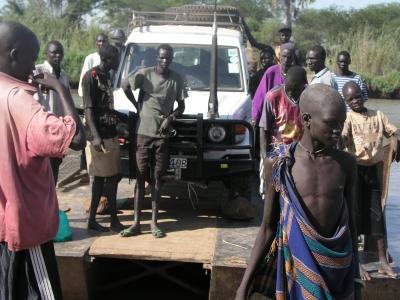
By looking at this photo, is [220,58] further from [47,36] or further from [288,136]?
[47,36]

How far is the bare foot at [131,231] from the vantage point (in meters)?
5.33

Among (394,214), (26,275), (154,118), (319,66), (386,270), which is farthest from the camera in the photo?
(394,214)

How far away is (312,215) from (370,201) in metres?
2.32

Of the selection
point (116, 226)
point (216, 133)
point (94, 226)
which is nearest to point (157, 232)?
point (116, 226)

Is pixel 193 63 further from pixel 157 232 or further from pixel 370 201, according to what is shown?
pixel 370 201

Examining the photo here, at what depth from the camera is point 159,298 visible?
5.53m

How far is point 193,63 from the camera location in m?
7.07

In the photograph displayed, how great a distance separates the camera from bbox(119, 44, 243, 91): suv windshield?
22.9 ft

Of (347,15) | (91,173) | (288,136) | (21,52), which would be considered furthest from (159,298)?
(347,15)

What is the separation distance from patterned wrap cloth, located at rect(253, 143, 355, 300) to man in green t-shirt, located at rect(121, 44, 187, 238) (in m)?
2.67

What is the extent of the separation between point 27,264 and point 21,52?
94 centimetres

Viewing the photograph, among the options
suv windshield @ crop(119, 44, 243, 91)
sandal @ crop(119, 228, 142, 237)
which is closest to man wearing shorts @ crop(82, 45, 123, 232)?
sandal @ crop(119, 228, 142, 237)

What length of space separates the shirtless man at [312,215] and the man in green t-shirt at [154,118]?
260 centimetres

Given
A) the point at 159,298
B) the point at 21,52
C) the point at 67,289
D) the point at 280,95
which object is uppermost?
the point at 21,52
